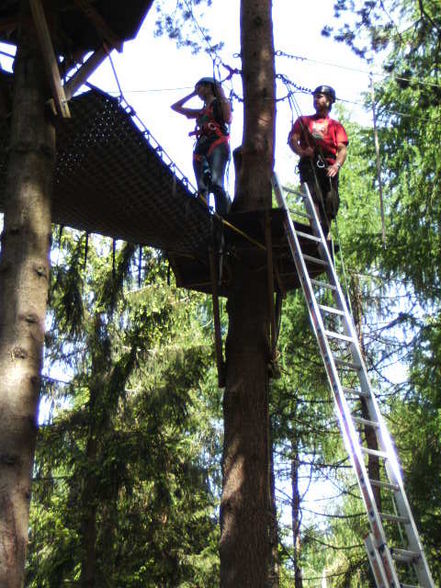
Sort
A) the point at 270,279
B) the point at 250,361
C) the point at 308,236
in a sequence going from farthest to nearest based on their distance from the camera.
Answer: the point at 308,236
the point at 270,279
the point at 250,361

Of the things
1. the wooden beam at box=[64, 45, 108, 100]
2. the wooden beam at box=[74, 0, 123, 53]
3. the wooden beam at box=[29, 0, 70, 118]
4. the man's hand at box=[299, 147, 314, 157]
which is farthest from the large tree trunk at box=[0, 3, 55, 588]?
the man's hand at box=[299, 147, 314, 157]

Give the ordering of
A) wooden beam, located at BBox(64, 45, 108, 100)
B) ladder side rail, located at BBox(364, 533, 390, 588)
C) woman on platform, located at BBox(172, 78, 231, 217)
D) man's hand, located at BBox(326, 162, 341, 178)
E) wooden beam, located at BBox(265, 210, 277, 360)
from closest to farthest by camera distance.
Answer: ladder side rail, located at BBox(364, 533, 390, 588) → wooden beam, located at BBox(64, 45, 108, 100) → wooden beam, located at BBox(265, 210, 277, 360) → woman on platform, located at BBox(172, 78, 231, 217) → man's hand, located at BBox(326, 162, 341, 178)

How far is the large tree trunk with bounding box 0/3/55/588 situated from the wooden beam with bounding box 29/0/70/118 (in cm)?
8

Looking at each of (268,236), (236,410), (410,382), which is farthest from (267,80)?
(410,382)

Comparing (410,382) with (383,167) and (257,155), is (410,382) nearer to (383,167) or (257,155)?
(383,167)

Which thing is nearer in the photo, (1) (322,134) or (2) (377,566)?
(2) (377,566)

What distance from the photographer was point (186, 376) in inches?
424

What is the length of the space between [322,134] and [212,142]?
992 mm

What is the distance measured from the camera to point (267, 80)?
5.89 meters

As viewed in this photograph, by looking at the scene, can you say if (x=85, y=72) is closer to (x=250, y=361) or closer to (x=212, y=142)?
(x=212, y=142)

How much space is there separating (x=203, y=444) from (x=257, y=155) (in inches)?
370

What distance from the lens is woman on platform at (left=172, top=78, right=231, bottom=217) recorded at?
224 inches

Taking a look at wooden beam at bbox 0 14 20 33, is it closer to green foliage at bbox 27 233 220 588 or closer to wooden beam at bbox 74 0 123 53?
wooden beam at bbox 74 0 123 53

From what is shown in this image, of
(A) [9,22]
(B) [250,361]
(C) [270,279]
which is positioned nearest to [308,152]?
(C) [270,279]
